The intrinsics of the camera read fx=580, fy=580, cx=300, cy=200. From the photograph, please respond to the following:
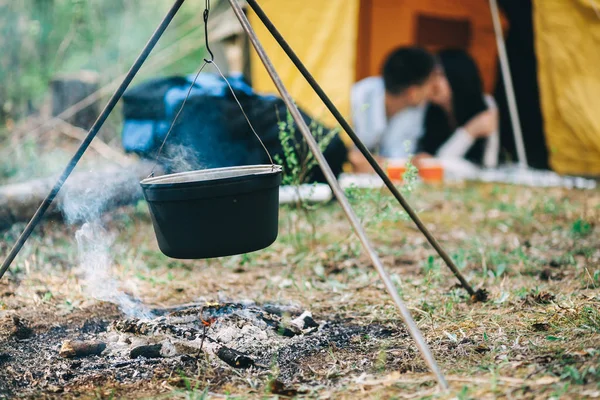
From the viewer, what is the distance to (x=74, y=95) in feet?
22.3

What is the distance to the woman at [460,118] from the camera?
696 cm

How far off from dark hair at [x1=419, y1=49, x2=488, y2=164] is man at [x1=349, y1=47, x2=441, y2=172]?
187mm

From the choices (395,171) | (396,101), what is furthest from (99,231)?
(396,101)

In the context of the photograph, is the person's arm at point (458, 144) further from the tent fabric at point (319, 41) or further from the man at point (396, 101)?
the tent fabric at point (319, 41)

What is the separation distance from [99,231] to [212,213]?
6.90ft

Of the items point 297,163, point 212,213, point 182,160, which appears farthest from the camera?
point 297,163

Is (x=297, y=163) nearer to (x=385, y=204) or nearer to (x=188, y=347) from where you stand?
(x=385, y=204)

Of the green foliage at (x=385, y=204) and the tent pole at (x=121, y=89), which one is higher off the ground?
the tent pole at (x=121, y=89)

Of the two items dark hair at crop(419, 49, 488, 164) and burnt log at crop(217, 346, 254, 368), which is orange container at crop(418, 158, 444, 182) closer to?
dark hair at crop(419, 49, 488, 164)

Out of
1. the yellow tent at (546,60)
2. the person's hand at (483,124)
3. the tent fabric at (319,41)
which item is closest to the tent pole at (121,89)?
the yellow tent at (546,60)

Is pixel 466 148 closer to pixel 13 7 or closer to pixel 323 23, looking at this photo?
pixel 323 23

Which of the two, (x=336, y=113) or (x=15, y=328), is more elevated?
(x=336, y=113)

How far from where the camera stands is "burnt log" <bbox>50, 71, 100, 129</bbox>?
22.2 feet

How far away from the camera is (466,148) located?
7.05 metres
